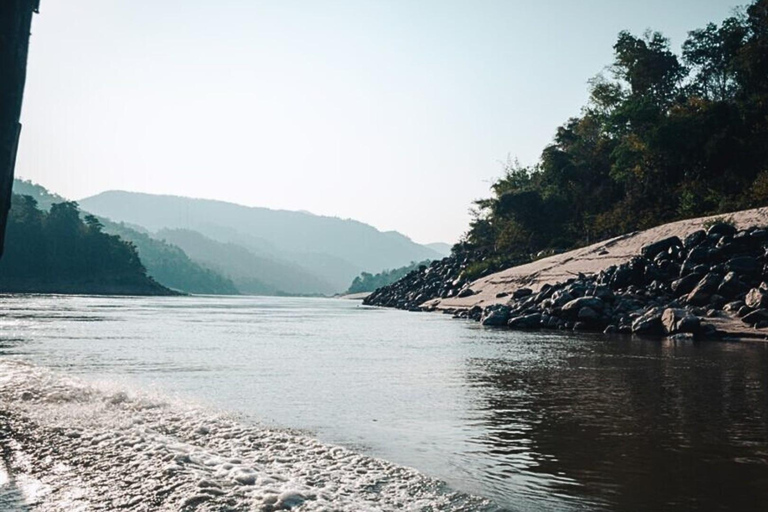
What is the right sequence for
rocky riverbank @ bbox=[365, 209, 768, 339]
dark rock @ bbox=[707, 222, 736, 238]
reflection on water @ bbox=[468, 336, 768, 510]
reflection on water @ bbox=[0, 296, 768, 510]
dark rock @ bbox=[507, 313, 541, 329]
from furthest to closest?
1. dark rock @ bbox=[507, 313, 541, 329]
2. dark rock @ bbox=[707, 222, 736, 238]
3. rocky riverbank @ bbox=[365, 209, 768, 339]
4. reflection on water @ bbox=[0, 296, 768, 510]
5. reflection on water @ bbox=[468, 336, 768, 510]

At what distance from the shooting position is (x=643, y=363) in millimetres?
11172

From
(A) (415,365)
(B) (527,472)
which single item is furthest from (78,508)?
(A) (415,365)

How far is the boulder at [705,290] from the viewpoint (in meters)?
18.8

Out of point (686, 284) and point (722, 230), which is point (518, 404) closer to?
point (686, 284)

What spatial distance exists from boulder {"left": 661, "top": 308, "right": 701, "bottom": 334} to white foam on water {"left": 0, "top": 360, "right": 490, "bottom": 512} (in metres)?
14.1

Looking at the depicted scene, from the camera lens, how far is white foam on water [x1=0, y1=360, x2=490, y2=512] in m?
3.71

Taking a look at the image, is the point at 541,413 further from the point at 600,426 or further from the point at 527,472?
the point at 527,472

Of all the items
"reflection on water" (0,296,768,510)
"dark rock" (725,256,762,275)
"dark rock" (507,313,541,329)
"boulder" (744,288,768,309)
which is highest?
"dark rock" (725,256,762,275)

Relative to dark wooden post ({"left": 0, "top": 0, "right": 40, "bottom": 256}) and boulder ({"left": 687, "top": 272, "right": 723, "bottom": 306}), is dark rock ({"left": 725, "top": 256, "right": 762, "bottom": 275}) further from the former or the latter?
dark wooden post ({"left": 0, "top": 0, "right": 40, "bottom": 256})

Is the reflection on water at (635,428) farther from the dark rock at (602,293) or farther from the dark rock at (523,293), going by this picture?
the dark rock at (523,293)

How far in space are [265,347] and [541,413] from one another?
361 inches

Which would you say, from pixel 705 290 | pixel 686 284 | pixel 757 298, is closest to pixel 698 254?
pixel 686 284

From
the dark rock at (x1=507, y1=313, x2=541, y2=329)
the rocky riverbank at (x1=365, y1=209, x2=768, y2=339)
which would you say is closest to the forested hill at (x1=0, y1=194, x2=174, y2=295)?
the rocky riverbank at (x1=365, y1=209, x2=768, y2=339)

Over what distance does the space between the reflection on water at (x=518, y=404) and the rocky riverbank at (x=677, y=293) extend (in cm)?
263
